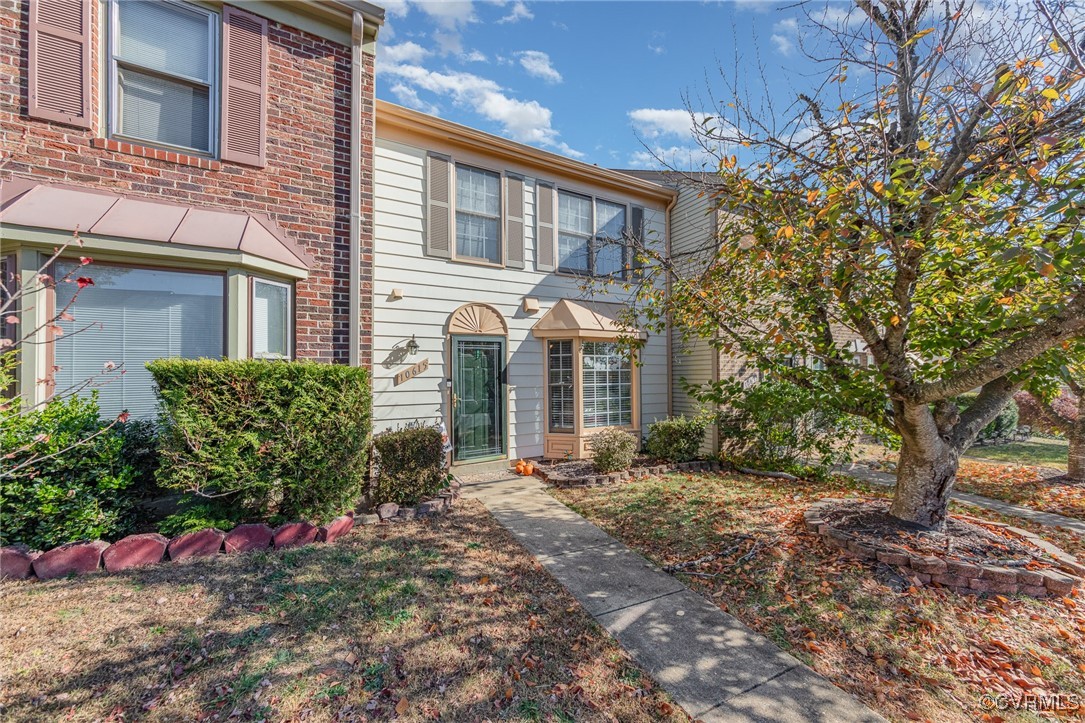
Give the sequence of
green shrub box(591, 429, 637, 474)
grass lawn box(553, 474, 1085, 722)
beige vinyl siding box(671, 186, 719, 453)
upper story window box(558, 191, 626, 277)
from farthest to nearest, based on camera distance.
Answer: beige vinyl siding box(671, 186, 719, 453) < upper story window box(558, 191, 626, 277) < green shrub box(591, 429, 637, 474) < grass lawn box(553, 474, 1085, 722)

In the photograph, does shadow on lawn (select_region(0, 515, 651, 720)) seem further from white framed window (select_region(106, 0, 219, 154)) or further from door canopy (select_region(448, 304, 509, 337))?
white framed window (select_region(106, 0, 219, 154))

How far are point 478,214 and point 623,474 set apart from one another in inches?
204

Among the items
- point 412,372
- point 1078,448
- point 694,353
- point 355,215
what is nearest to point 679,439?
point 694,353

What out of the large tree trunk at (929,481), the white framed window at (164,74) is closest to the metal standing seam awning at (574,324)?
the large tree trunk at (929,481)

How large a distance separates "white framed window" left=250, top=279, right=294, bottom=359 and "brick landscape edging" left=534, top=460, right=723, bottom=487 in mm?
4274

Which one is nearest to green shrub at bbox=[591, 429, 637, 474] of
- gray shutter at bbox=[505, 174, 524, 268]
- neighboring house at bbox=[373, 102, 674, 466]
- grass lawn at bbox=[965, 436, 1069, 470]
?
neighboring house at bbox=[373, 102, 674, 466]

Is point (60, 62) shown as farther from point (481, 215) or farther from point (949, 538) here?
point (949, 538)

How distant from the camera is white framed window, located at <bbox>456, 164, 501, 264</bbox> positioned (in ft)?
25.2

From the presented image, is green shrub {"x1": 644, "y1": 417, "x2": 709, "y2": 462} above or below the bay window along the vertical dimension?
below

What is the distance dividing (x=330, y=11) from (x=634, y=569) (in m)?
7.57

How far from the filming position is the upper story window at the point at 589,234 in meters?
8.88

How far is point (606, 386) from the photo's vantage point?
29.0 feet

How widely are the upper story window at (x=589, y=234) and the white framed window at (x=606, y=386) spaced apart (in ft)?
5.39

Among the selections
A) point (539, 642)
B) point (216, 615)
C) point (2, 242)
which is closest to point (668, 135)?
point (539, 642)
